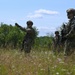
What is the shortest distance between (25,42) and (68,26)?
3475 millimetres

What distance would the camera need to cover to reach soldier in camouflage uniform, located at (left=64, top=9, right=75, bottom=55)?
875 centimetres

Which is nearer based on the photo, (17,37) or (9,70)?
(9,70)

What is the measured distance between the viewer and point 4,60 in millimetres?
7320

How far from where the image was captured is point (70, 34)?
870 cm

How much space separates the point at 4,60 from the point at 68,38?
217 centimetres

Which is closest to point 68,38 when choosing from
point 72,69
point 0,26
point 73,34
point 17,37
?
point 73,34

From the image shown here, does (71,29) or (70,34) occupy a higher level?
(71,29)

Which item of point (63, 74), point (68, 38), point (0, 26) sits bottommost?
point (63, 74)

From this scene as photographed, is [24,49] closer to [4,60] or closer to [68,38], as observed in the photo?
[68,38]

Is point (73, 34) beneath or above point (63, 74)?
above

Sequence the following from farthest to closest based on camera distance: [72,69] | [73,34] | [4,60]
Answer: [73,34] < [4,60] < [72,69]

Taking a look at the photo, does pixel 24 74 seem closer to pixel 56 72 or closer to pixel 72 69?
pixel 56 72

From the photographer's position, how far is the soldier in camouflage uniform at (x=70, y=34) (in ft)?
28.7

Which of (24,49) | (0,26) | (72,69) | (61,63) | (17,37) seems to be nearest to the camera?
(72,69)
